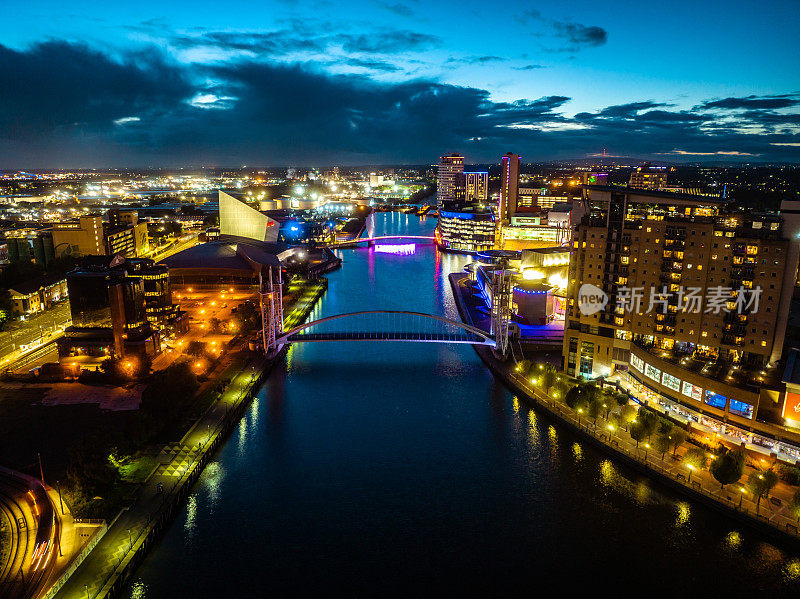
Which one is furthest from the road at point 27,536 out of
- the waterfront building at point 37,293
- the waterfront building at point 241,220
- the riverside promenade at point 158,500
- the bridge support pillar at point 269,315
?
the waterfront building at point 241,220

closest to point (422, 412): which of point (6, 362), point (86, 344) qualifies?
point (86, 344)

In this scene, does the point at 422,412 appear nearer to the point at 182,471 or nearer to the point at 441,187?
the point at 182,471

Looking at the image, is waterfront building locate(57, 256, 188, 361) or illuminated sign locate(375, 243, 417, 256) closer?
waterfront building locate(57, 256, 188, 361)

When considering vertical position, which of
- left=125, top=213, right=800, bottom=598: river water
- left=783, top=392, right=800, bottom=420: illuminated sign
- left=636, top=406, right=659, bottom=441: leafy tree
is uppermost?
left=783, top=392, right=800, bottom=420: illuminated sign

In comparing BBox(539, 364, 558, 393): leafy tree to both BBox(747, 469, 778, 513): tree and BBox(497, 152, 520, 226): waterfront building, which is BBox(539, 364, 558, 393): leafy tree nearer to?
BBox(747, 469, 778, 513): tree

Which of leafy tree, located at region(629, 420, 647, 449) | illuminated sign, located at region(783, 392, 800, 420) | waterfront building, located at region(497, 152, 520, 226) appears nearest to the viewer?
illuminated sign, located at region(783, 392, 800, 420)

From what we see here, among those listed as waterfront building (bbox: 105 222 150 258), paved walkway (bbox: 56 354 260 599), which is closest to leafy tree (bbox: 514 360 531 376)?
paved walkway (bbox: 56 354 260 599)

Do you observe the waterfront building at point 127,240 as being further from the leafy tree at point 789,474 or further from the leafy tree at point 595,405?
the leafy tree at point 789,474
